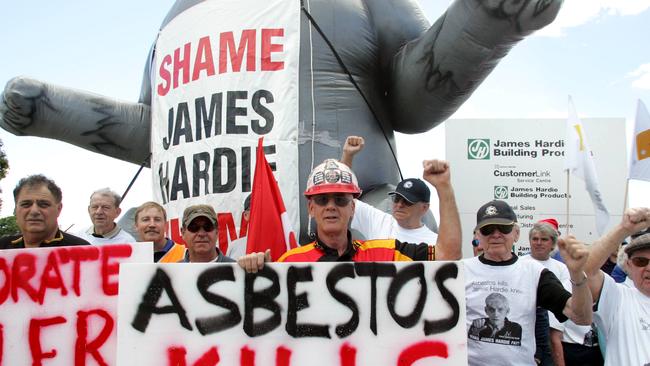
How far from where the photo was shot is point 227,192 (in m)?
4.23

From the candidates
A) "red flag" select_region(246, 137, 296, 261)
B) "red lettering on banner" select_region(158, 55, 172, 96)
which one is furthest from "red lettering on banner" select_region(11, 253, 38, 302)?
"red lettering on banner" select_region(158, 55, 172, 96)

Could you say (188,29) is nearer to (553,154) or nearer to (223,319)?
(223,319)

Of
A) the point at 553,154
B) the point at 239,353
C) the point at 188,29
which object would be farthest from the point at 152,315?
the point at 553,154

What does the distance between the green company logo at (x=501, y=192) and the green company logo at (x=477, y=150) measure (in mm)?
346

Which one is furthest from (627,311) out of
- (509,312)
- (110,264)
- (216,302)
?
(110,264)

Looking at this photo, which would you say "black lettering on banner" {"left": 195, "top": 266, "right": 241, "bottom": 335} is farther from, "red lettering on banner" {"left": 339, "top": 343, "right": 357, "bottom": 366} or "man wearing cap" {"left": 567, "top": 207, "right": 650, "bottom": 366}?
"man wearing cap" {"left": 567, "top": 207, "right": 650, "bottom": 366}

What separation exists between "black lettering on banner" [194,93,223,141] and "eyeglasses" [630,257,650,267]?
2782 millimetres

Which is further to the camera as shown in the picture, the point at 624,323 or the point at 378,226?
the point at 378,226

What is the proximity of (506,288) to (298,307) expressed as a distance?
0.95 m

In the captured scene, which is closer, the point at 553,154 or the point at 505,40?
the point at 505,40

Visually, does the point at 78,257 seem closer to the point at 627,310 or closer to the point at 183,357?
the point at 183,357

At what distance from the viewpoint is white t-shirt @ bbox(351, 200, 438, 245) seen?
330cm

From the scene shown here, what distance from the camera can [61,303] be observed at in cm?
232

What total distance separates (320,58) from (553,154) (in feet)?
10.4
